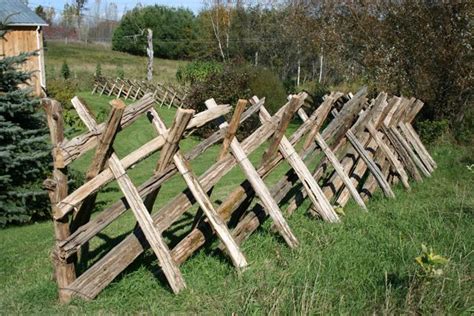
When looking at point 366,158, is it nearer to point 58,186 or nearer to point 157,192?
point 157,192

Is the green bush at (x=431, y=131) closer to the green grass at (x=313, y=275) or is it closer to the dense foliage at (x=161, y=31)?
the green grass at (x=313, y=275)

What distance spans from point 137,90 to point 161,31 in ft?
84.5

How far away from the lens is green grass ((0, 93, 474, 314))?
3.95 meters

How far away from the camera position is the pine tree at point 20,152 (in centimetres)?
1003

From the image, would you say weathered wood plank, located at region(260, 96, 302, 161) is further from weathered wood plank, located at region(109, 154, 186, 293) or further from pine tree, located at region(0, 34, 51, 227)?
→ pine tree, located at region(0, 34, 51, 227)

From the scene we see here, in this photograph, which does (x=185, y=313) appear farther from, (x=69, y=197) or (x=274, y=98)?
(x=274, y=98)

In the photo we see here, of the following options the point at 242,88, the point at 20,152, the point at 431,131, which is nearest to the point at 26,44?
the point at 242,88

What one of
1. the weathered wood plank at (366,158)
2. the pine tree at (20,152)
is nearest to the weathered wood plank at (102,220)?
the weathered wood plank at (366,158)

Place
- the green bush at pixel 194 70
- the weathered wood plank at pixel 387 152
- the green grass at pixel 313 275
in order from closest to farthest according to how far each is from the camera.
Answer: the green grass at pixel 313 275, the weathered wood plank at pixel 387 152, the green bush at pixel 194 70

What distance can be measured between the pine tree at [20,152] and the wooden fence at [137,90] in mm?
18094

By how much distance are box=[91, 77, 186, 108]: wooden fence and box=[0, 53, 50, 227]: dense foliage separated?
18104 millimetres

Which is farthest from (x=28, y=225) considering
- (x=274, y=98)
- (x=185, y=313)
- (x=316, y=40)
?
(x=316, y=40)

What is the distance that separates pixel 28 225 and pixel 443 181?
23.8 feet

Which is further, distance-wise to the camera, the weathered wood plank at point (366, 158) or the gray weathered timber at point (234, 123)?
the weathered wood plank at point (366, 158)
